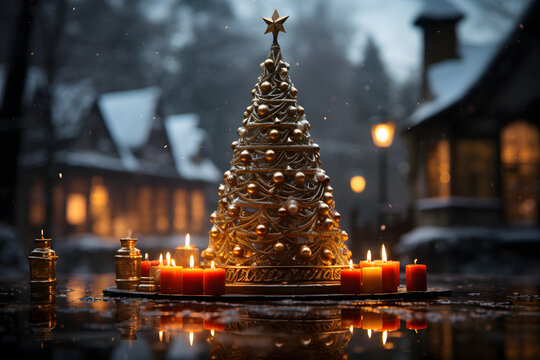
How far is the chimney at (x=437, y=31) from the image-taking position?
62.8ft

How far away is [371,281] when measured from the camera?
4.36 metres

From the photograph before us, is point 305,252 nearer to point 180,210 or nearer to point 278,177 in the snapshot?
point 278,177

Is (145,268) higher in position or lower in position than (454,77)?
lower

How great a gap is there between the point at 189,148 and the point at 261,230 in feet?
85.7

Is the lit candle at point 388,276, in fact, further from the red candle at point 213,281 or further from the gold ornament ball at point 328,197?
the red candle at point 213,281

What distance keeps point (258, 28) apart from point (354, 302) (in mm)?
29509

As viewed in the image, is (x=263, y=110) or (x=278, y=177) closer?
(x=278, y=177)

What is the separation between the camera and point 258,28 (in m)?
32.5

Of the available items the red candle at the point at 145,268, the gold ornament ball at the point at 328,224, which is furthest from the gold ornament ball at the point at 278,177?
the red candle at the point at 145,268

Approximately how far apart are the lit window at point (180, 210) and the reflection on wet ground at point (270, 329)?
23.9 m

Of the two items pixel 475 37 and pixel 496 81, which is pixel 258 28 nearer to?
pixel 475 37

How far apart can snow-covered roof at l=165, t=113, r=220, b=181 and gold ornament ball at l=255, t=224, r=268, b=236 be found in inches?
967

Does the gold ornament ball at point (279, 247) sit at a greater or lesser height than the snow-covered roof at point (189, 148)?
lesser

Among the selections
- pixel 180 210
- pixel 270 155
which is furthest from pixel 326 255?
pixel 180 210
